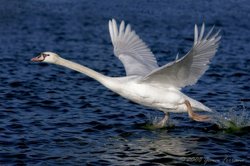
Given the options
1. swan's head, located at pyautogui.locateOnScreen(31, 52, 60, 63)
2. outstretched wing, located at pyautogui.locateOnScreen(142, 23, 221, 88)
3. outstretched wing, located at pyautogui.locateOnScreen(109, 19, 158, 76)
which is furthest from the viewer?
outstretched wing, located at pyautogui.locateOnScreen(109, 19, 158, 76)

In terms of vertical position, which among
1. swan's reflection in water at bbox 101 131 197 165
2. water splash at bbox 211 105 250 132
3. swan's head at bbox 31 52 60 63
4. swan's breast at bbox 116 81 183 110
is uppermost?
swan's head at bbox 31 52 60 63

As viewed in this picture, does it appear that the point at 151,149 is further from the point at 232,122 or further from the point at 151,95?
the point at 232,122

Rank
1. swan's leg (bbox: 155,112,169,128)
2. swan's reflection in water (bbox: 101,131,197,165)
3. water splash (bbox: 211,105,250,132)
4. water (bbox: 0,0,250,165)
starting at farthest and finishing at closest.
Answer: water splash (bbox: 211,105,250,132), swan's leg (bbox: 155,112,169,128), water (bbox: 0,0,250,165), swan's reflection in water (bbox: 101,131,197,165)

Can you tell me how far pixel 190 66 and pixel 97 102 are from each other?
501cm

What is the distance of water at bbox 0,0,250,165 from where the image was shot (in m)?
10.5

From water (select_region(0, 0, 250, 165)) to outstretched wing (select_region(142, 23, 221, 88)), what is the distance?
1.23m

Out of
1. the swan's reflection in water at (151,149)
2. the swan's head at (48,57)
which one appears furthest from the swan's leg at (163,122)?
the swan's head at (48,57)

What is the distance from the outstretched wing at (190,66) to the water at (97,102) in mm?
1226

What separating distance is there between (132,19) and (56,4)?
23.1ft

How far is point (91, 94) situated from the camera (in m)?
15.9

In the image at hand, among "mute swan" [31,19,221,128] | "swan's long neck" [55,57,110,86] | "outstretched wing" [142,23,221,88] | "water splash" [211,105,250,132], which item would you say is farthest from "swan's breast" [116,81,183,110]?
"water splash" [211,105,250,132]

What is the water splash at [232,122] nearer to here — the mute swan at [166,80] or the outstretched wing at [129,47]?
the mute swan at [166,80]

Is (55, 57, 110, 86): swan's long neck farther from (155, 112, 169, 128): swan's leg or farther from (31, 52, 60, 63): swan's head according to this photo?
(155, 112, 169, 128): swan's leg

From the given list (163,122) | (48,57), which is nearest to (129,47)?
(163,122)
